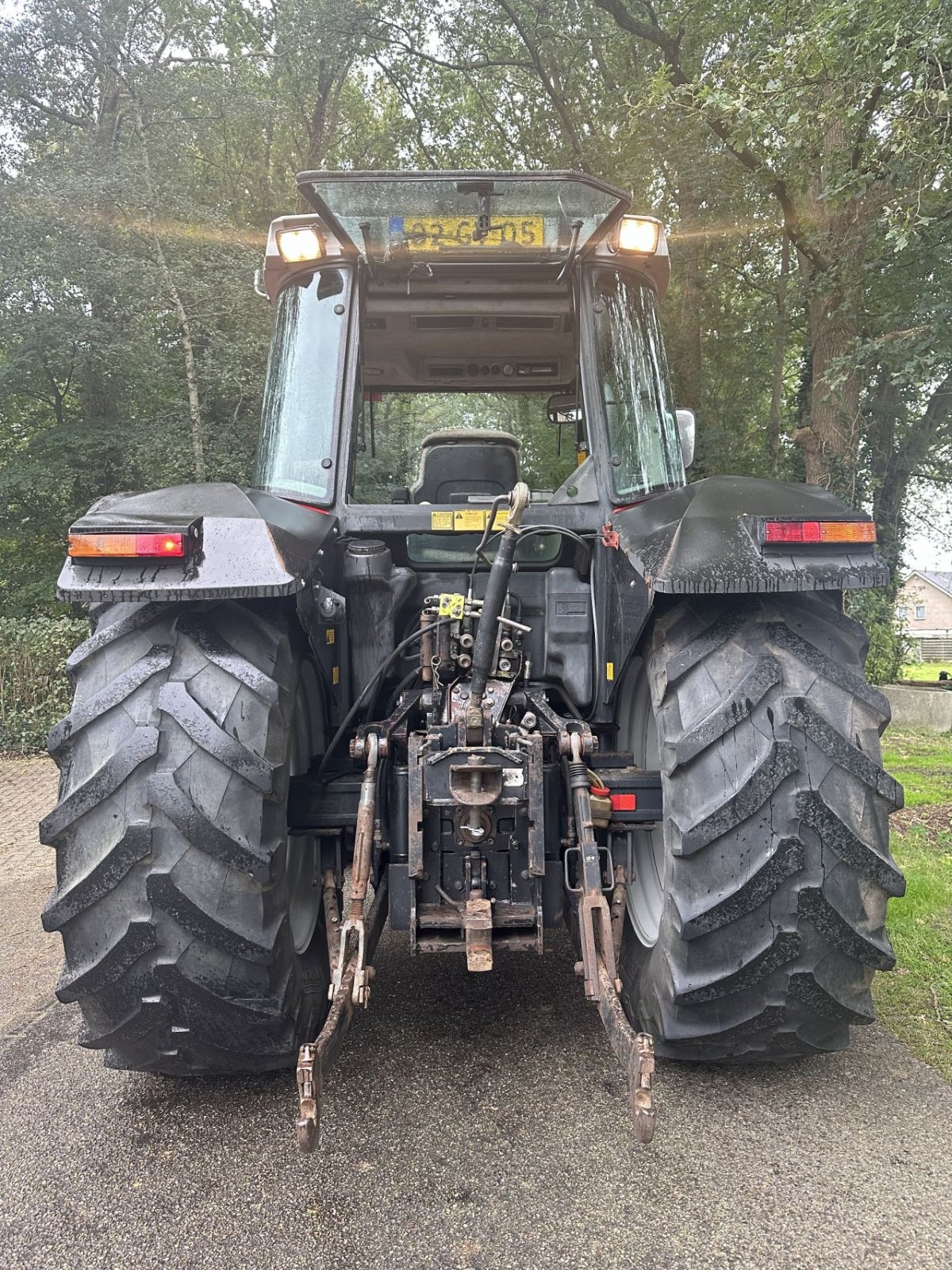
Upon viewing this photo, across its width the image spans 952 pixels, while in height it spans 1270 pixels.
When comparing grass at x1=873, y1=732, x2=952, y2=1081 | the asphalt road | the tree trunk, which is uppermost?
the tree trunk

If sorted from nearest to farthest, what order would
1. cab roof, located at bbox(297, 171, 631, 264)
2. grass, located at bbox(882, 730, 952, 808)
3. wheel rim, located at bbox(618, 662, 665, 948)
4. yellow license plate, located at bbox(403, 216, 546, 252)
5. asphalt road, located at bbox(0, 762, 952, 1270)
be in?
asphalt road, located at bbox(0, 762, 952, 1270) → wheel rim, located at bbox(618, 662, 665, 948) → cab roof, located at bbox(297, 171, 631, 264) → yellow license plate, located at bbox(403, 216, 546, 252) → grass, located at bbox(882, 730, 952, 808)

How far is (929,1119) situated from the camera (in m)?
2.43

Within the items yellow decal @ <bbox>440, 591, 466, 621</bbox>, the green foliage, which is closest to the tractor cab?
yellow decal @ <bbox>440, 591, 466, 621</bbox>

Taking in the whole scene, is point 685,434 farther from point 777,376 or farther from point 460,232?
point 777,376

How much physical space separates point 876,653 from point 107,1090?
1227 centimetres

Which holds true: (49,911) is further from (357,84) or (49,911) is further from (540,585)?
(357,84)

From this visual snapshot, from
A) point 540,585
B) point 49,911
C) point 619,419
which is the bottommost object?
point 49,911

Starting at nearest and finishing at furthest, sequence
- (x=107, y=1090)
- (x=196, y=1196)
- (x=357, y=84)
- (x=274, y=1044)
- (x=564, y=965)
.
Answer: (x=196, y=1196)
(x=274, y=1044)
(x=107, y=1090)
(x=564, y=965)
(x=357, y=84)

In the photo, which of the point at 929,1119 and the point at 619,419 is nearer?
the point at 929,1119

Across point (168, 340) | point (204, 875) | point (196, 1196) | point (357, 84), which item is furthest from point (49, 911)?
point (357, 84)

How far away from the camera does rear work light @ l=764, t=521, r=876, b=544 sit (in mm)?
2305

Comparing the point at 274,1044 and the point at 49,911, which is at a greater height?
the point at 49,911

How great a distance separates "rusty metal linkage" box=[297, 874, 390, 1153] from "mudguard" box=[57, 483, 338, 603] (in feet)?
3.10

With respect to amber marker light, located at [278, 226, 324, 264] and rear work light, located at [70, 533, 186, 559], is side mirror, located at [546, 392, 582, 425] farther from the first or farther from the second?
rear work light, located at [70, 533, 186, 559]
